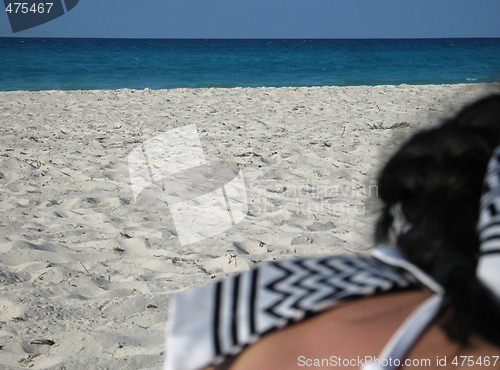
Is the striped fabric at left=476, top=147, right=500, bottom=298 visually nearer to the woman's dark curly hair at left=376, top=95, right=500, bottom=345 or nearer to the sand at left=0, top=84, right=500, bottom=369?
the woman's dark curly hair at left=376, top=95, right=500, bottom=345

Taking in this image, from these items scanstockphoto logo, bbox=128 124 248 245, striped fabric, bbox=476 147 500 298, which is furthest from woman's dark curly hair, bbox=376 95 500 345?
scanstockphoto logo, bbox=128 124 248 245

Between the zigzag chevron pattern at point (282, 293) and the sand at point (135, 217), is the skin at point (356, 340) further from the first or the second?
the sand at point (135, 217)

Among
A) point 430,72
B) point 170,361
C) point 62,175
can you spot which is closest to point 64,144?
point 62,175

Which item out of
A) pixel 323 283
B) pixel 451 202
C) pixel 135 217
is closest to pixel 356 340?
pixel 323 283

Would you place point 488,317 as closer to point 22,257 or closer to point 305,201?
point 22,257

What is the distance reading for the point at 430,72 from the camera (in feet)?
58.3

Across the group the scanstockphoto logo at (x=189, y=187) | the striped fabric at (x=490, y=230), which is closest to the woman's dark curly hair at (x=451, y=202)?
the striped fabric at (x=490, y=230)

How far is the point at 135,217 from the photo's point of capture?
3.23 m

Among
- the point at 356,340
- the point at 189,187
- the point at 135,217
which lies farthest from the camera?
the point at 189,187

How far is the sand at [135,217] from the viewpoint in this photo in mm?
1972

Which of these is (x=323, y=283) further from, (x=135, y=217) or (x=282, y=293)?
(x=135, y=217)

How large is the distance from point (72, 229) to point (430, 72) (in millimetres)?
16966

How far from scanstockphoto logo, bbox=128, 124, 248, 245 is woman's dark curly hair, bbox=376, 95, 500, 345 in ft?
7.74

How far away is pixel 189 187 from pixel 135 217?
66 cm
